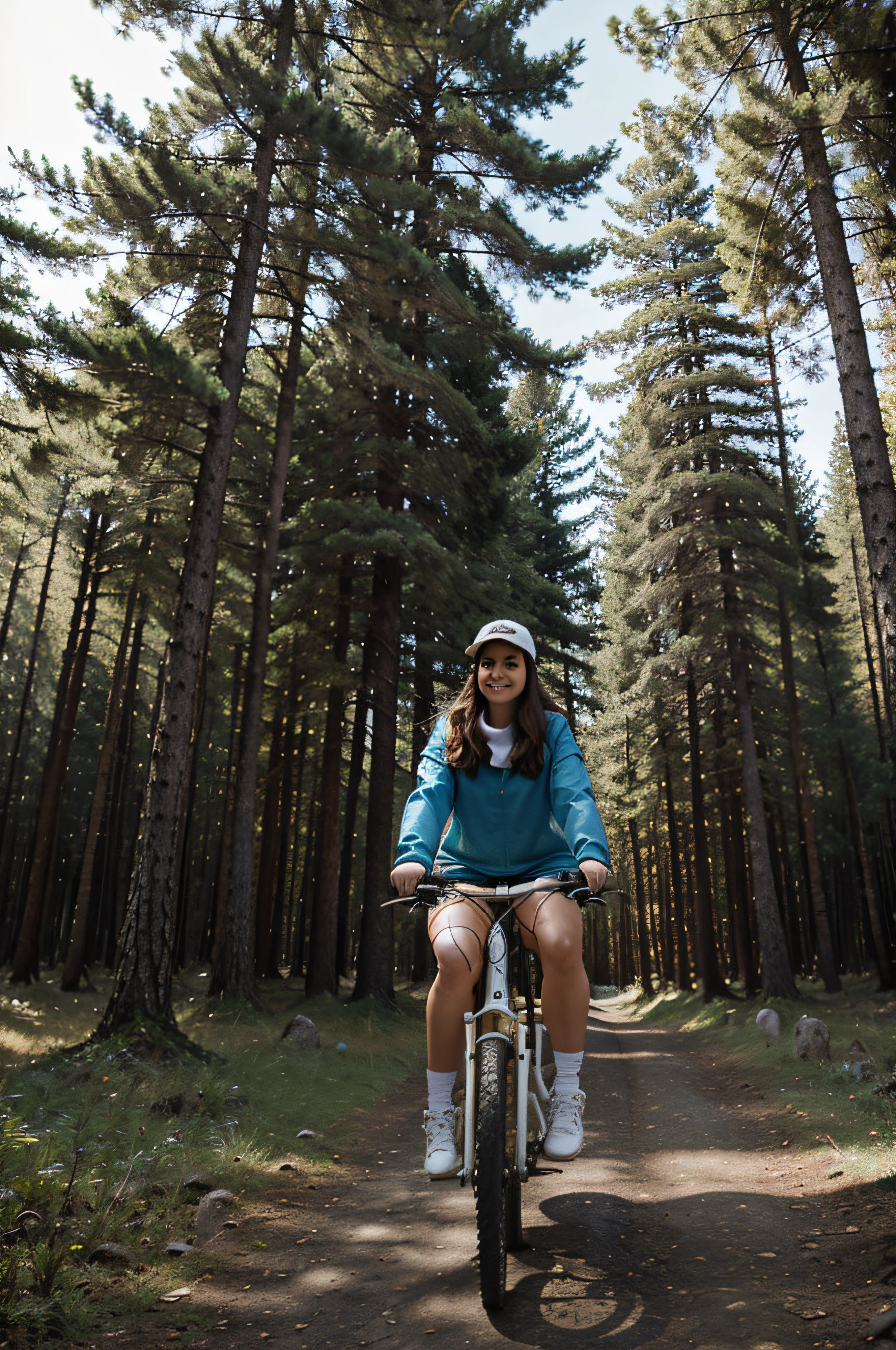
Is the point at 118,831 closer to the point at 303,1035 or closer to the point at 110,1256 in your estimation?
the point at 303,1035

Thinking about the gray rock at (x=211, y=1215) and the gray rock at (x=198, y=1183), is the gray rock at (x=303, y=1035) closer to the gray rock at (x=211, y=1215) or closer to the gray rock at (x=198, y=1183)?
the gray rock at (x=198, y=1183)

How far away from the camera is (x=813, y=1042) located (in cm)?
958

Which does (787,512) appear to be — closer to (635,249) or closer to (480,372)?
(480,372)

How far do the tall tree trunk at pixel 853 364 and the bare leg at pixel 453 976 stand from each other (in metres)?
5.17

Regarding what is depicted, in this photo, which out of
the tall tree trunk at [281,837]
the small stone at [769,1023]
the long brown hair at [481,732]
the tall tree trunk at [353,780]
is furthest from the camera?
the tall tree trunk at [281,837]

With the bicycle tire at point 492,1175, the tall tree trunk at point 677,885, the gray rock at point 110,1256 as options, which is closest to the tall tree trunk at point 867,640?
the tall tree trunk at point 677,885

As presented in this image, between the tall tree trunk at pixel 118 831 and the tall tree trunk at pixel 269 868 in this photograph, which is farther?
the tall tree trunk at pixel 118 831

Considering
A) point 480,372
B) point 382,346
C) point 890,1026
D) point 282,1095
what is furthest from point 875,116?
point 890,1026

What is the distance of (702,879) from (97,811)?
1352cm

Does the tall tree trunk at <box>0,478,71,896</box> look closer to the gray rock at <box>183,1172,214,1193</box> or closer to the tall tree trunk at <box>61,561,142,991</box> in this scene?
the tall tree trunk at <box>61,561,142,991</box>

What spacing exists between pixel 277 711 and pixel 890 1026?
13.2 meters

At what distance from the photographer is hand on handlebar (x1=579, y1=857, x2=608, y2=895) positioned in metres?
3.31

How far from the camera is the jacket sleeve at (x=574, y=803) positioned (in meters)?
3.47

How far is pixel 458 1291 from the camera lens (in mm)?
3385
